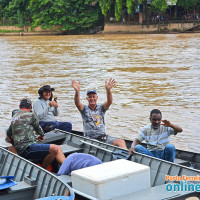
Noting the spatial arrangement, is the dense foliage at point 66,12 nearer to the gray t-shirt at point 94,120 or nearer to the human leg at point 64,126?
the human leg at point 64,126

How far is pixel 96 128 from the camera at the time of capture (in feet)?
27.6

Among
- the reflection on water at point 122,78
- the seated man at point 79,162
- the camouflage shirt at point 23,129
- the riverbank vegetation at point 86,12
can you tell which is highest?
the riverbank vegetation at point 86,12

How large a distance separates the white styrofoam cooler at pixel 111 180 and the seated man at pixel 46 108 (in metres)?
3.07

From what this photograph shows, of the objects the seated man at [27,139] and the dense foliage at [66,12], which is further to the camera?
the dense foliage at [66,12]

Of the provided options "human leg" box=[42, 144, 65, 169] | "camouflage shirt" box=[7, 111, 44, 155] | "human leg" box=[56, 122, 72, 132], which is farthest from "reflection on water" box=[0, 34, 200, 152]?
"camouflage shirt" box=[7, 111, 44, 155]

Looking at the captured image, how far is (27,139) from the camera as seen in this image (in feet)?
23.7

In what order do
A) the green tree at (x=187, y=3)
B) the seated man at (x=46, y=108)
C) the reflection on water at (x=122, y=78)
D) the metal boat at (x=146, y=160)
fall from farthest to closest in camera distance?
the green tree at (x=187, y=3), the reflection on water at (x=122, y=78), the seated man at (x=46, y=108), the metal boat at (x=146, y=160)

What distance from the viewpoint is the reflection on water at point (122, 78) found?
46.4 ft

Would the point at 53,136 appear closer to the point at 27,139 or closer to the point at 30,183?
the point at 27,139

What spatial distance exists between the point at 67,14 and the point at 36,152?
172 ft

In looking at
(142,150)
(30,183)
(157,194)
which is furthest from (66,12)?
(157,194)

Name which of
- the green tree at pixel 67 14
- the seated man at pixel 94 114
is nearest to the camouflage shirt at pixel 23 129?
the seated man at pixel 94 114

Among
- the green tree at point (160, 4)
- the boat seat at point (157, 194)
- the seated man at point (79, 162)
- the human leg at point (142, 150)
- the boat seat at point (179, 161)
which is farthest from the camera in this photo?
the green tree at point (160, 4)

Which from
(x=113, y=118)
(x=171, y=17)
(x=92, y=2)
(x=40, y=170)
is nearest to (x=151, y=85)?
(x=113, y=118)
